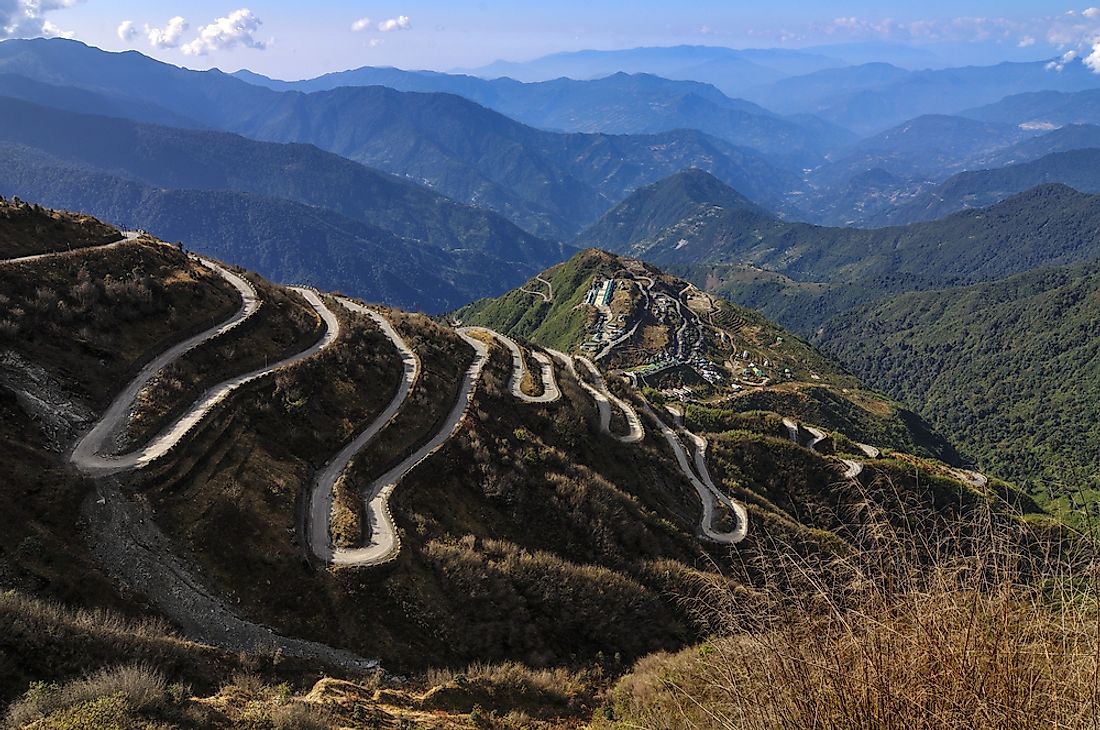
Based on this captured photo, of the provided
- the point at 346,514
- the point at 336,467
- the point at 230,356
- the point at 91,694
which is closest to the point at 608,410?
the point at 336,467

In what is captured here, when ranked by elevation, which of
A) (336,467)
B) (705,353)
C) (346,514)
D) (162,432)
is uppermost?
(162,432)

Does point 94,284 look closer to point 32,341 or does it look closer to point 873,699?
point 32,341

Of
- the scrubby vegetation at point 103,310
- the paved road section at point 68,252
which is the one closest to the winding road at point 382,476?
the scrubby vegetation at point 103,310

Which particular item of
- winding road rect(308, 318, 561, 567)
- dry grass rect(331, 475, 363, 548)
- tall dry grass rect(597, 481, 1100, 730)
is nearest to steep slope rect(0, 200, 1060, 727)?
dry grass rect(331, 475, 363, 548)

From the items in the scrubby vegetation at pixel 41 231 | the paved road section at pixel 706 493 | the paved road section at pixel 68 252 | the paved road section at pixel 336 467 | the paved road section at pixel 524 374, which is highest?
the scrubby vegetation at pixel 41 231

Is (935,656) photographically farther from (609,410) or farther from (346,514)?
(609,410)

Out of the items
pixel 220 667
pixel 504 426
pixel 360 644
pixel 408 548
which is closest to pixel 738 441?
pixel 504 426

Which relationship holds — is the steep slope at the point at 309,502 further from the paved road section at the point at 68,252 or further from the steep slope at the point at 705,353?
the steep slope at the point at 705,353

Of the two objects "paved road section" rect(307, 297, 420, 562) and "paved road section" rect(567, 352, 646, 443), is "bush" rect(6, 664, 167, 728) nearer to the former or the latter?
"paved road section" rect(307, 297, 420, 562)
